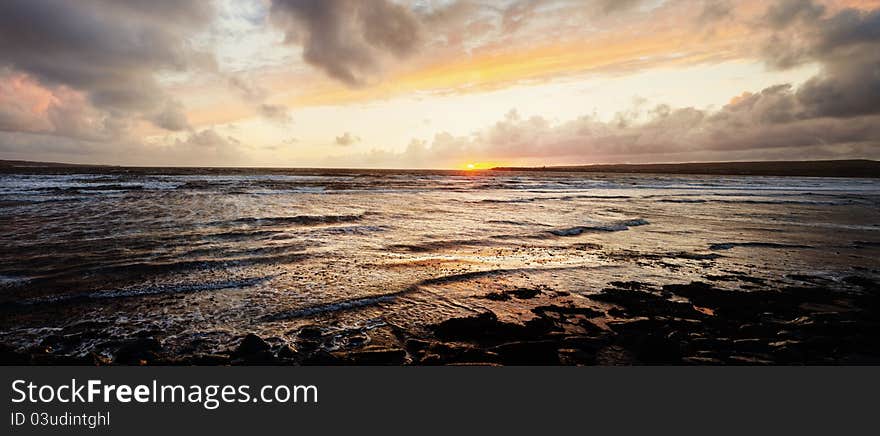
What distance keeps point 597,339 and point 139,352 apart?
5.75 metres

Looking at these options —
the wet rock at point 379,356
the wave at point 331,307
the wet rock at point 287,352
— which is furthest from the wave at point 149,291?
the wet rock at point 379,356

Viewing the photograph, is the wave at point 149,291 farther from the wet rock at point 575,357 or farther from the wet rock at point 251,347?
the wet rock at point 575,357

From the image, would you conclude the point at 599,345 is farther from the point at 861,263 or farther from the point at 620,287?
the point at 861,263

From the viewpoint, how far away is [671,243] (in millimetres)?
12352

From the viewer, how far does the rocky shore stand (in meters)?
4.62

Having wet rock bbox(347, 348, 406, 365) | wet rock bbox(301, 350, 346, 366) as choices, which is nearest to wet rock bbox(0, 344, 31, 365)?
wet rock bbox(301, 350, 346, 366)

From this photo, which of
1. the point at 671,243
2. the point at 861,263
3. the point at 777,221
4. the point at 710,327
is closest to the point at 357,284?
the point at 710,327

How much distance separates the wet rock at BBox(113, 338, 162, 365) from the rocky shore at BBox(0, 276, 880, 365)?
1 cm

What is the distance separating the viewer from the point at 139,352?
4.68 metres

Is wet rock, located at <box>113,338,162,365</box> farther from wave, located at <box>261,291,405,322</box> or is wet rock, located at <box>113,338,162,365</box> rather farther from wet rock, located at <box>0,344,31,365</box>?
wave, located at <box>261,291,405,322</box>

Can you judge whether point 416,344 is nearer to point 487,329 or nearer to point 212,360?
point 487,329

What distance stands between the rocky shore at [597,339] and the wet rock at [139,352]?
0.03 feet
